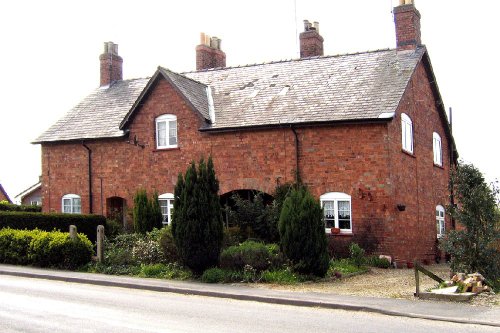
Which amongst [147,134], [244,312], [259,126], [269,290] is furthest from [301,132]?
[244,312]

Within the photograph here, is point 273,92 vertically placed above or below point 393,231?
above

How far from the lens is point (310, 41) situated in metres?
27.7

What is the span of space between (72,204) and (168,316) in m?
17.2

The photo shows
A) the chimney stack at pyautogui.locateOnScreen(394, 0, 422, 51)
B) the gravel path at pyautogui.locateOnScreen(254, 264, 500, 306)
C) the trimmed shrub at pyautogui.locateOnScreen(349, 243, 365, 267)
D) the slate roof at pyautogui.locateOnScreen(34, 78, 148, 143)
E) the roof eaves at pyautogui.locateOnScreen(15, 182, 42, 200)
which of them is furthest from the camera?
the roof eaves at pyautogui.locateOnScreen(15, 182, 42, 200)

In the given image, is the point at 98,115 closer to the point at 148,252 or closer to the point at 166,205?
the point at 166,205

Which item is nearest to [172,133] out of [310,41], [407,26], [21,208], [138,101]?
[138,101]

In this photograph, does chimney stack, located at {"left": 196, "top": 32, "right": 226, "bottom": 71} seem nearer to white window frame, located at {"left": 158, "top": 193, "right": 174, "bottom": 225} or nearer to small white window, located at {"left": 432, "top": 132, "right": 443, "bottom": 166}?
white window frame, located at {"left": 158, "top": 193, "right": 174, "bottom": 225}

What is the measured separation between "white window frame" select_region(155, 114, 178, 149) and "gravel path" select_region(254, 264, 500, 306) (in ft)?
33.5

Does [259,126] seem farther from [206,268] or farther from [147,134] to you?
[206,268]

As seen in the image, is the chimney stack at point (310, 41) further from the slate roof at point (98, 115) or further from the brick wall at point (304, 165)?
the slate roof at point (98, 115)

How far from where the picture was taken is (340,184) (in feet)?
70.2

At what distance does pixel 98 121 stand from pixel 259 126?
864 cm

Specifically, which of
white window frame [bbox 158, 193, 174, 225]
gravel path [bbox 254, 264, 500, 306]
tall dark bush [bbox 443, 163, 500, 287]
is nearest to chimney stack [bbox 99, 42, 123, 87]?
white window frame [bbox 158, 193, 174, 225]

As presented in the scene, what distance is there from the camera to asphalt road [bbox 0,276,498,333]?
1009 centimetres
